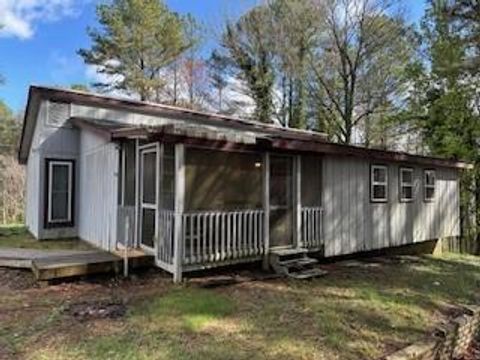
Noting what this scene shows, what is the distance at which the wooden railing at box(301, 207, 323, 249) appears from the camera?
9.95 meters

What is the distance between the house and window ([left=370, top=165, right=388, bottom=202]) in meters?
0.04

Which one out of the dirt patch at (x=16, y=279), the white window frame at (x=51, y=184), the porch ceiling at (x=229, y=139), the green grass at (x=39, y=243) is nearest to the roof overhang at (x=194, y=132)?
the porch ceiling at (x=229, y=139)

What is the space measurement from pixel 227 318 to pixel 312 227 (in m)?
4.38

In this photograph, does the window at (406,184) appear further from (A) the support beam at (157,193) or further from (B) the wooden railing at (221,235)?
(A) the support beam at (157,193)

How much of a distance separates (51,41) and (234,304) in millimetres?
28291

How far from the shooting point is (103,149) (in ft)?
34.2

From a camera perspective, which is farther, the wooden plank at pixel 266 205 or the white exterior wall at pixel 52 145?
the white exterior wall at pixel 52 145

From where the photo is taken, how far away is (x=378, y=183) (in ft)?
38.5

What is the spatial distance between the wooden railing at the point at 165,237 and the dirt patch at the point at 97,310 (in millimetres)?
1563

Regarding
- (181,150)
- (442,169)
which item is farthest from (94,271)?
(442,169)

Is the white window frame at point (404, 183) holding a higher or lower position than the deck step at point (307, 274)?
higher

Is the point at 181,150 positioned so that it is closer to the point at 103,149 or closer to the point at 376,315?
the point at 103,149

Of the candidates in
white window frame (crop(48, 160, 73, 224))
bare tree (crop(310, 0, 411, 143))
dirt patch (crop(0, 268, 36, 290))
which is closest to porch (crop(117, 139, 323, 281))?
dirt patch (crop(0, 268, 36, 290))

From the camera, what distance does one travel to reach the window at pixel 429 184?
1341 cm
